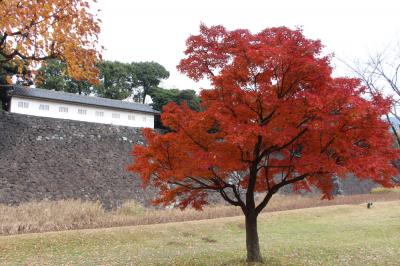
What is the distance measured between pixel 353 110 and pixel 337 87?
0.58 m

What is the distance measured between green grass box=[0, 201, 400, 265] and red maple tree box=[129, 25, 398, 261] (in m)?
2.52

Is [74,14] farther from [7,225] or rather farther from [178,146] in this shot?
[7,225]

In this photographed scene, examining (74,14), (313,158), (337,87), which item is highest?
(74,14)

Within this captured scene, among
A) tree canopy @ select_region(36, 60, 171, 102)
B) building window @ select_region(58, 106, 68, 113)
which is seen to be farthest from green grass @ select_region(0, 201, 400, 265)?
tree canopy @ select_region(36, 60, 171, 102)

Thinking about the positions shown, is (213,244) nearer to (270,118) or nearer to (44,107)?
(270,118)

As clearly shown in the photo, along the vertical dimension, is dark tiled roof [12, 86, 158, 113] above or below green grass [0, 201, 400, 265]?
above

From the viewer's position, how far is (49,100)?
31.6 m

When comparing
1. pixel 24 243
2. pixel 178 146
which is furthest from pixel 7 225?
pixel 178 146

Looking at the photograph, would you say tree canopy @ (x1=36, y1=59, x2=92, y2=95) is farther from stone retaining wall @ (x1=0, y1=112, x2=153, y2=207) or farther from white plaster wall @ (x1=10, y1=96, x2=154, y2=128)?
stone retaining wall @ (x1=0, y1=112, x2=153, y2=207)

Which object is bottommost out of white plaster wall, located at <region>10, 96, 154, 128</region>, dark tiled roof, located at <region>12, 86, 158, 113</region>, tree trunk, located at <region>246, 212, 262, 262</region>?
tree trunk, located at <region>246, 212, 262, 262</region>

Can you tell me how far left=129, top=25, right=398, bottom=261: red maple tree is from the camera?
22.1 ft

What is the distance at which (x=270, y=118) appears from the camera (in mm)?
7250

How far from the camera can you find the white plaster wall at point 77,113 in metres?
30.5

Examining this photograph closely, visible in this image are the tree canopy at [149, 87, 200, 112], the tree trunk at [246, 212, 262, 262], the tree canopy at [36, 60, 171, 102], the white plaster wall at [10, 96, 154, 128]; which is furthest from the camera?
the tree canopy at [36, 60, 171, 102]
